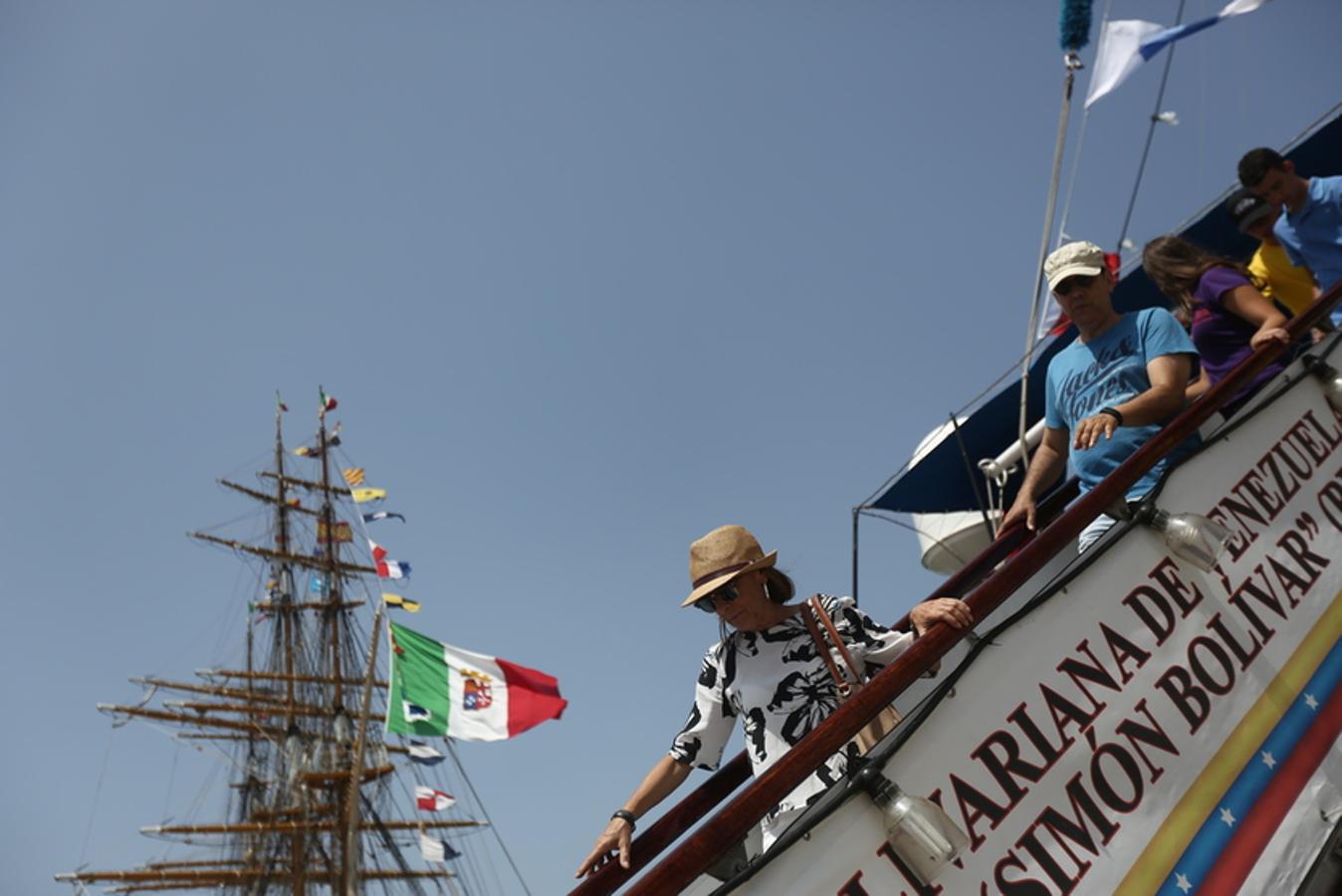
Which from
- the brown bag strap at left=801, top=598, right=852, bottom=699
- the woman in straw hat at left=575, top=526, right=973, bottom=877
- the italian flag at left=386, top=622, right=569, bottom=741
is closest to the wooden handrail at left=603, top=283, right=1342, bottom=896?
the woman in straw hat at left=575, top=526, right=973, bottom=877

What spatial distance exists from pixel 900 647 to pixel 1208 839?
77 centimetres

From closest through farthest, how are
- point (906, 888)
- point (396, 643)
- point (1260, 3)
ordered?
point (906, 888) < point (1260, 3) < point (396, 643)

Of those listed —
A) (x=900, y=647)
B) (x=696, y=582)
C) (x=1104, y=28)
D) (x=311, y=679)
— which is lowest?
(x=900, y=647)

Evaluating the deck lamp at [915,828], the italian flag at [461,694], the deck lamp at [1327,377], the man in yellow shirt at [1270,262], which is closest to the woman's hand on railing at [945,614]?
the deck lamp at [915,828]

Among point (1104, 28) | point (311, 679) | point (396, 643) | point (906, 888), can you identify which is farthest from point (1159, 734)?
point (311, 679)

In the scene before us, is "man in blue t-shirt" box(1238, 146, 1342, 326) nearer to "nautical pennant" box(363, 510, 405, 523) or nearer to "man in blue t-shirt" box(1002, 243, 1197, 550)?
"man in blue t-shirt" box(1002, 243, 1197, 550)

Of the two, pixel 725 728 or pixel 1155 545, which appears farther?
pixel 725 728

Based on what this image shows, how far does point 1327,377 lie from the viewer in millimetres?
3203

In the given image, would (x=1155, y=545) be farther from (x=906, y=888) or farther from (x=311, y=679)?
(x=311, y=679)

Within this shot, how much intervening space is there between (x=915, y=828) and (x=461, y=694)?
18481mm

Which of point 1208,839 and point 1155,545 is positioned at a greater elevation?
point 1155,545

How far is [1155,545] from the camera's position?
8.32 feet

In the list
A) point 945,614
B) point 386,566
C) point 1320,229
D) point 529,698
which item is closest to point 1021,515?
point 945,614

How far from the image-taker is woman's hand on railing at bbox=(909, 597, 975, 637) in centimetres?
211
